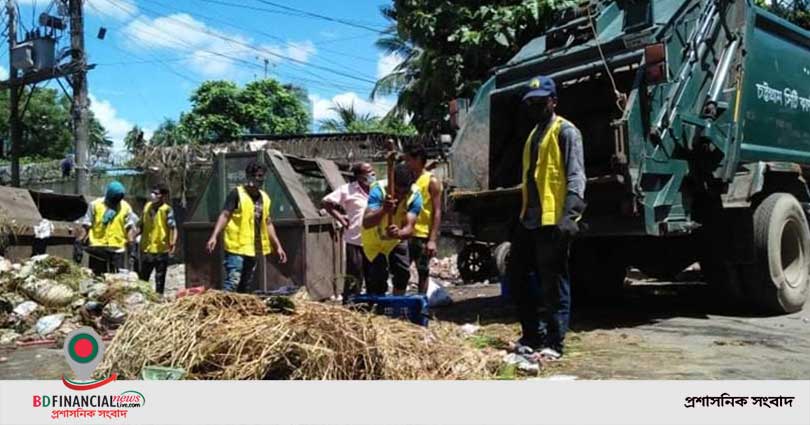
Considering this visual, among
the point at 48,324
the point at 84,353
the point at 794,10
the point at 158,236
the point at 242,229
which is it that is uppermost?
the point at 794,10

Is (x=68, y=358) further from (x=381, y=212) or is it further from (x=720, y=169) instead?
(x=720, y=169)

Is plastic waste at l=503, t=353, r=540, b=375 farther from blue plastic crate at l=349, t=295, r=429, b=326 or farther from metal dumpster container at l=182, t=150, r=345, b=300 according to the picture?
metal dumpster container at l=182, t=150, r=345, b=300

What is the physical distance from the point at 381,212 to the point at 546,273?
Answer: 1.24 metres

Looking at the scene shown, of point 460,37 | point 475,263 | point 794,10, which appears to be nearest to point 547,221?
point 475,263

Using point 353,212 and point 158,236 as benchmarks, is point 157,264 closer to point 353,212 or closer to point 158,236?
point 158,236

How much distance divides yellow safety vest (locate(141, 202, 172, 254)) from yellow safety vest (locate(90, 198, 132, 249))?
303mm

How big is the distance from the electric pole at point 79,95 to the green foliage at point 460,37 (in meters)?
8.04

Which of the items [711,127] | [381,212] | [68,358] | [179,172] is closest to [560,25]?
[711,127]

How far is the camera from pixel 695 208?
18.1ft

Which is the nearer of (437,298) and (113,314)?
(113,314)

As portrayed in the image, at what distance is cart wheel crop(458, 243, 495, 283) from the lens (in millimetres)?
9625

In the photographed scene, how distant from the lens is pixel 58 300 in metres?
6.24

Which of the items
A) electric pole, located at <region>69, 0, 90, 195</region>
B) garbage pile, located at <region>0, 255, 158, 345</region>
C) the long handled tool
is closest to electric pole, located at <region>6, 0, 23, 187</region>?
electric pole, located at <region>69, 0, 90, 195</region>

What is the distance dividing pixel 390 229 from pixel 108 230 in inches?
158
